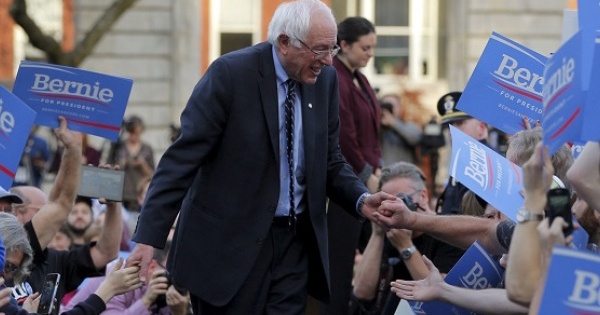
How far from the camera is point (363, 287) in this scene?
27.5 feet

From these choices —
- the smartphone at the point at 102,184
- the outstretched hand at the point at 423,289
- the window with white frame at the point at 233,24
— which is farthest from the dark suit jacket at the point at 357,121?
the window with white frame at the point at 233,24

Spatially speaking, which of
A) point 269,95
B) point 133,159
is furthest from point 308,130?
point 133,159

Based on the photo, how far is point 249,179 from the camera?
6.53 meters

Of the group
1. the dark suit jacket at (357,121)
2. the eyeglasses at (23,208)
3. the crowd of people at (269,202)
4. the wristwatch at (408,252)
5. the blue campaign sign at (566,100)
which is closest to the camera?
the blue campaign sign at (566,100)

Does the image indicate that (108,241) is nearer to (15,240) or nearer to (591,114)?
(15,240)

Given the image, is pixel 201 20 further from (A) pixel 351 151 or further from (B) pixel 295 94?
(B) pixel 295 94

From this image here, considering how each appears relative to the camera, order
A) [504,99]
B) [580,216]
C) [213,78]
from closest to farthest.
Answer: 1. [580,216]
2. [213,78]
3. [504,99]

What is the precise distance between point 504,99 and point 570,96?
2579mm

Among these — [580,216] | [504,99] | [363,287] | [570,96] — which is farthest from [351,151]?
[570,96]

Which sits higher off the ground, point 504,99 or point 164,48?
point 504,99

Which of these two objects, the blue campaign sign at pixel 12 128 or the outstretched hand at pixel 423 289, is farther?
the blue campaign sign at pixel 12 128

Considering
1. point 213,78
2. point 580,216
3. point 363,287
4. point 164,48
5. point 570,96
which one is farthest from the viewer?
point 164,48

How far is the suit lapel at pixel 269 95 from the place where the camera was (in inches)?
257

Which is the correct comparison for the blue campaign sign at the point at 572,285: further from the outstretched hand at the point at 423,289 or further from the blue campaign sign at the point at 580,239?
the outstretched hand at the point at 423,289
